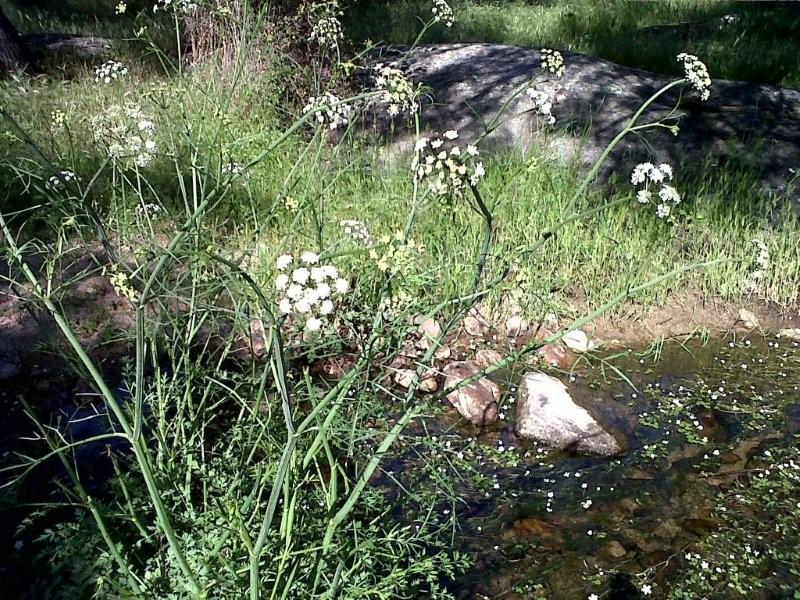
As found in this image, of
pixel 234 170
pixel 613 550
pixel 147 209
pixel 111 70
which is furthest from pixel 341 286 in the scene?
pixel 111 70

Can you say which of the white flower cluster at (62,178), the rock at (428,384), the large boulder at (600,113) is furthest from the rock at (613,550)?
Result: the large boulder at (600,113)

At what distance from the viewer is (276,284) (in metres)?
1.56

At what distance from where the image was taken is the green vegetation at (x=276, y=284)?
6.34ft

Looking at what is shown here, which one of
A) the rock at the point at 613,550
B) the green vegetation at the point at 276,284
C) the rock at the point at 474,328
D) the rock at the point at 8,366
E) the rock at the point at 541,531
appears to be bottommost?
the rock at the point at 613,550

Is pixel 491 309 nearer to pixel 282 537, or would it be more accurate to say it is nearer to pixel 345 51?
pixel 282 537

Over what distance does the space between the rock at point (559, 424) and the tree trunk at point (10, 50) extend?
22.2 ft

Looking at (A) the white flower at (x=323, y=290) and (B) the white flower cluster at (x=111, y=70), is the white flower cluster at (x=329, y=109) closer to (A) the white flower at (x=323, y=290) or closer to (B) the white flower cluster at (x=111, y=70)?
(A) the white flower at (x=323, y=290)

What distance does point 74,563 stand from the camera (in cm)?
232

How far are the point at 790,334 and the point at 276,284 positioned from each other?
14.1 feet

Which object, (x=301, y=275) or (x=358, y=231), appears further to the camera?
(x=358, y=231)

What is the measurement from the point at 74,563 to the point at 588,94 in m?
6.71

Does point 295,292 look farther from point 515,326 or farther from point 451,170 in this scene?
point 515,326

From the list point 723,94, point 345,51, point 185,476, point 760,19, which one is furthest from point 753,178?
point 760,19

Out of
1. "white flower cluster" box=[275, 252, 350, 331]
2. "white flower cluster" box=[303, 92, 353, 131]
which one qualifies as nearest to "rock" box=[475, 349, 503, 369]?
"white flower cluster" box=[303, 92, 353, 131]
